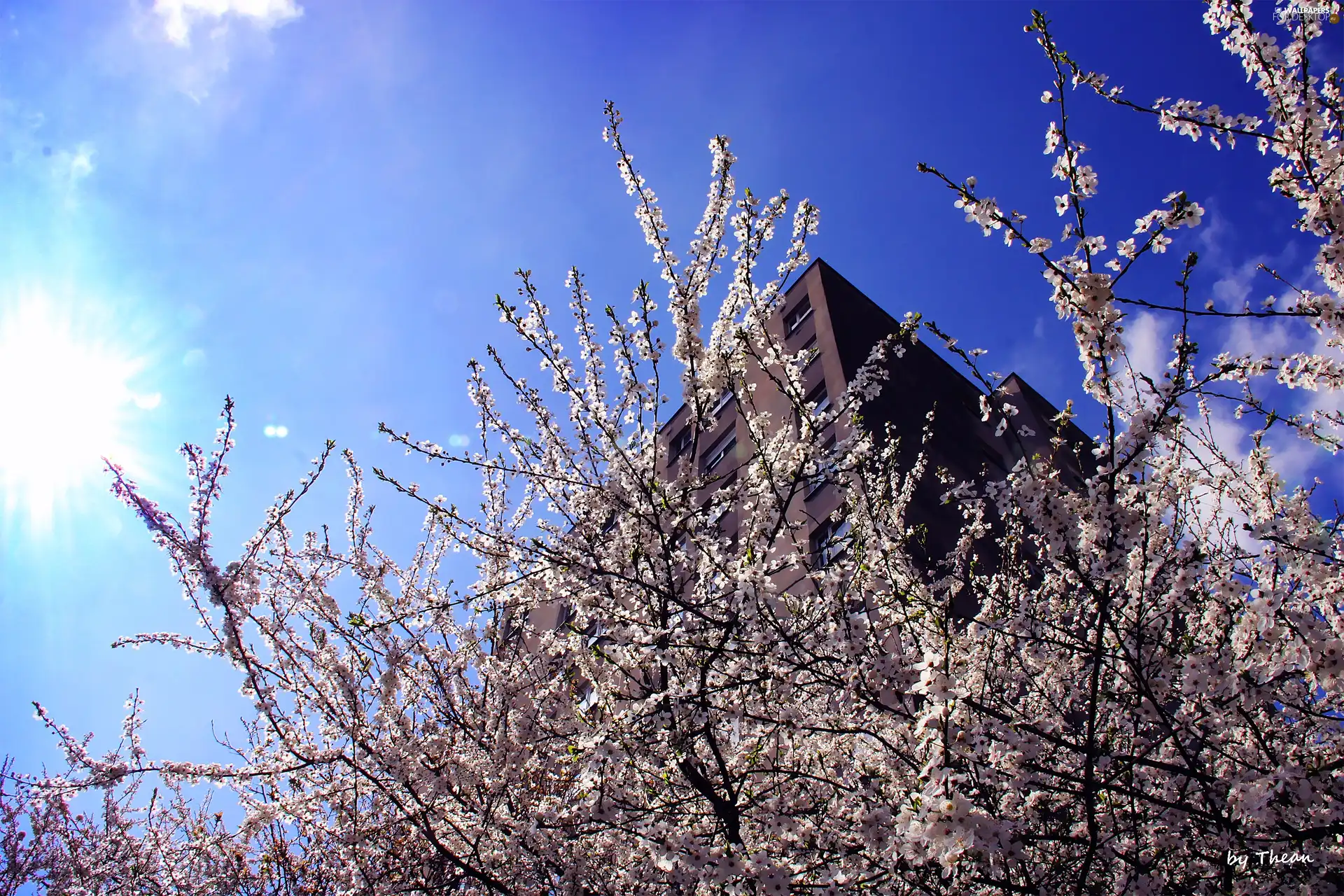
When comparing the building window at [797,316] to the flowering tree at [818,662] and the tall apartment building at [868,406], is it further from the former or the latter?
the flowering tree at [818,662]

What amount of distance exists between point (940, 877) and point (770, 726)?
1962 millimetres

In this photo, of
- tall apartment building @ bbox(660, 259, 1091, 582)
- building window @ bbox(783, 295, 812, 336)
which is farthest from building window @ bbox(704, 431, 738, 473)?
building window @ bbox(783, 295, 812, 336)

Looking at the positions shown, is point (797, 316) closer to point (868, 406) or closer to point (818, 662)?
point (868, 406)

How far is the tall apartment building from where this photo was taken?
598 inches

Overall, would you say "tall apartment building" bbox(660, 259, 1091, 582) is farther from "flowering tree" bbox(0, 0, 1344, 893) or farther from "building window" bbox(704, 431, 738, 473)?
"flowering tree" bbox(0, 0, 1344, 893)

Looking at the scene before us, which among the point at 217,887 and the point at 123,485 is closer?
the point at 123,485

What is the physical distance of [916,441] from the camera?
17.2m

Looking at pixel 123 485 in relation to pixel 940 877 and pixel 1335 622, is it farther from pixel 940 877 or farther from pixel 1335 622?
pixel 1335 622

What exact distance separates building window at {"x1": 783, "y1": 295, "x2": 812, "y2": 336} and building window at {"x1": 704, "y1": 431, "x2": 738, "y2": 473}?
13.7 ft

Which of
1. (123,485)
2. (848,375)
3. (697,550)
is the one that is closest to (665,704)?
(697,550)

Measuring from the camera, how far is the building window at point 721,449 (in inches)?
729

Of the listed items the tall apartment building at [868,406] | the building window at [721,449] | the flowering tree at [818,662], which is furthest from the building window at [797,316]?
the flowering tree at [818,662]

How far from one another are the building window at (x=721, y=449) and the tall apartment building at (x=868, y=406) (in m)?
0.03

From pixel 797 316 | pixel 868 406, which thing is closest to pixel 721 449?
pixel 868 406
